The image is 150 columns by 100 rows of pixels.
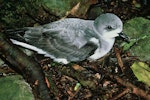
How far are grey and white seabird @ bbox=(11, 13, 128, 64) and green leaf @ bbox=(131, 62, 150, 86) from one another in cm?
40

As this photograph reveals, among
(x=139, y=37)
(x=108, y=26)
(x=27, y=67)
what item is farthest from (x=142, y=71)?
(x=27, y=67)

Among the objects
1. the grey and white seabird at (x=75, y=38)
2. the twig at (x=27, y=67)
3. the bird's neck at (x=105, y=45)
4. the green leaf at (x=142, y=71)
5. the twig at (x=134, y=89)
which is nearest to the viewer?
the twig at (x=27, y=67)

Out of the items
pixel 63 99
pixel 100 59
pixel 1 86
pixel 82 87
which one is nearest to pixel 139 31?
pixel 100 59

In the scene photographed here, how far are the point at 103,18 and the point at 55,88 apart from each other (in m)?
1.08

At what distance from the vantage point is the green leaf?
444 centimetres

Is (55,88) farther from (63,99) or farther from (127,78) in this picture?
(127,78)

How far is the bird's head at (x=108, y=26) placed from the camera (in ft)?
14.8

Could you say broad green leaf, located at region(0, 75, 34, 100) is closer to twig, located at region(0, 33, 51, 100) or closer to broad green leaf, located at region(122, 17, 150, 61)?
twig, located at region(0, 33, 51, 100)

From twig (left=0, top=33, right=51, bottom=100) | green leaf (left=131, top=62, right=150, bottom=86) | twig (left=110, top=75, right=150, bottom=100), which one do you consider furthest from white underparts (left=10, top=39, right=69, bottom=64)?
green leaf (left=131, top=62, right=150, bottom=86)

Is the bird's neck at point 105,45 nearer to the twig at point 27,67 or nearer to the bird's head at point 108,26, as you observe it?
the bird's head at point 108,26

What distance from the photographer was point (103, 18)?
4551 millimetres

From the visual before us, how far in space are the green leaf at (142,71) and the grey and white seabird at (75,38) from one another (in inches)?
15.9

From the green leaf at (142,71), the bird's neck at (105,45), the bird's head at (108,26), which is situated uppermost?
the bird's head at (108,26)

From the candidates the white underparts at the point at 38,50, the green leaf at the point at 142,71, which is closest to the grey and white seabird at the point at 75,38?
the white underparts at the point at 38,50
